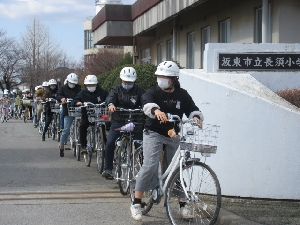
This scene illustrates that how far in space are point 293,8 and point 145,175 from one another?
356 inches

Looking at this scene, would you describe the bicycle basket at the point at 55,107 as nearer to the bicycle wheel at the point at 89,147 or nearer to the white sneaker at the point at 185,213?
the bicycle wheel at the point at 89,147

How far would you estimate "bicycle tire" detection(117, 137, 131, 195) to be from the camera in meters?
9.20

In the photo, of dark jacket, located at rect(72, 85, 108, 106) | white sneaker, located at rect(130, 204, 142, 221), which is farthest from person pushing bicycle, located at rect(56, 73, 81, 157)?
white sneaker, located at rect(130, 204, 142, 221)

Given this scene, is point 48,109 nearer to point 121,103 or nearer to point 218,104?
point 121,103

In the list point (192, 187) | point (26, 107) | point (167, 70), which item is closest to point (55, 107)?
point (167, 70)

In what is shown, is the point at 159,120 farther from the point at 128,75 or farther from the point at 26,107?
the point at 26,107

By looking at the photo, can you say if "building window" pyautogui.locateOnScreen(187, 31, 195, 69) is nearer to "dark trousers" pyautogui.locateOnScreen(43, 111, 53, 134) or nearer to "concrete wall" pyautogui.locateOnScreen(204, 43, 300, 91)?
"dark trousers" pyautogui.locateOnScreen(43, 111, 53, 134)

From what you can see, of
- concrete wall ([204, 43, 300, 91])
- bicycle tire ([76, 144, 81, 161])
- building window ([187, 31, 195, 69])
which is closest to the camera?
concrete wall ([204, 43, 300, 91])

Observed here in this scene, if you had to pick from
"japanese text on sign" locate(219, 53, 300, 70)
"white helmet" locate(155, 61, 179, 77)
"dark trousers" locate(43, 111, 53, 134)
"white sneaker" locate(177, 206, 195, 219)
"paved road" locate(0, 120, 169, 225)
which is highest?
"japanese text on sign" locate(219, 53, 300, 70)

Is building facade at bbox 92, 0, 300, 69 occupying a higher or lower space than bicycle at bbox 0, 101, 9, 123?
higher

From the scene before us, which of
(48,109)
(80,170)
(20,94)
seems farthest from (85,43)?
(80,170)

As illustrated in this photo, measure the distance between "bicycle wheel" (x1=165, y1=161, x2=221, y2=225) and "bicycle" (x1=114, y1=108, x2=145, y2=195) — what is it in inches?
72.3

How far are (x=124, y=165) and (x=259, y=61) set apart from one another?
9.52 ft

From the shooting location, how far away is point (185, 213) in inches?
288
